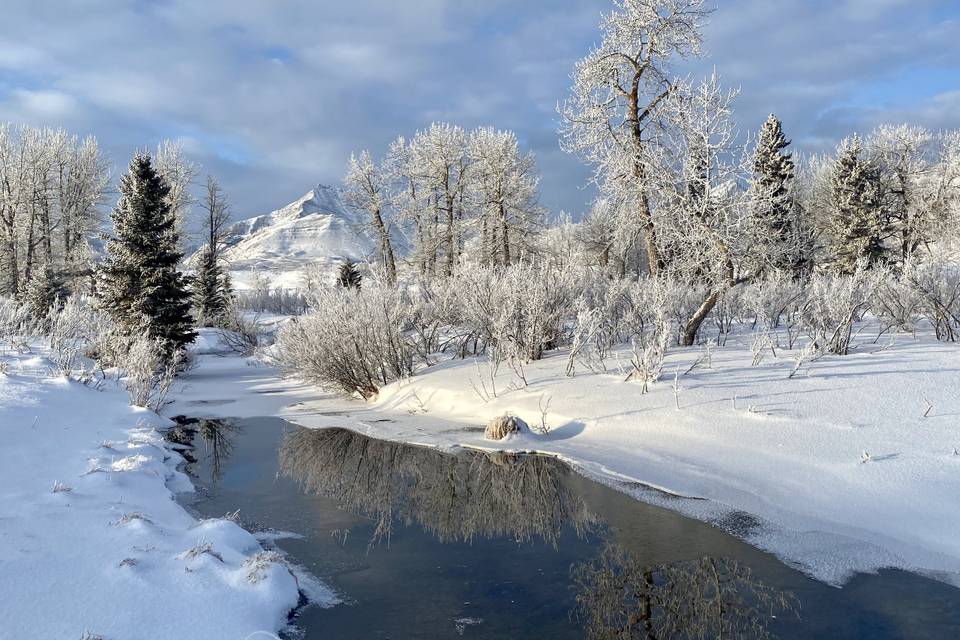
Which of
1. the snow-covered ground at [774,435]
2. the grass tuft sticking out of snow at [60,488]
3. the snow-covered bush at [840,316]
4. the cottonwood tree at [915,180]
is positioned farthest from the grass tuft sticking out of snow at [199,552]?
the cottonwood tree at [915,180]

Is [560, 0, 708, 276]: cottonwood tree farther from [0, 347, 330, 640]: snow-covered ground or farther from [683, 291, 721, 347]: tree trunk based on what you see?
[0, 347, 330, 640]: snow-covered ground

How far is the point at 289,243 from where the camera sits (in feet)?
380

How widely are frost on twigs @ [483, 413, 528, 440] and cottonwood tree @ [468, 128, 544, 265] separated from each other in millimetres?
19804

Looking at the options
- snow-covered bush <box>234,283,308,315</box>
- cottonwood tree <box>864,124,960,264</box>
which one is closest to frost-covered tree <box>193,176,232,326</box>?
snow-covered bush <box>234,283,308,315</box>

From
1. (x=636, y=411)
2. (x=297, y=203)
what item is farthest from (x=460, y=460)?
(x=297, y=203)

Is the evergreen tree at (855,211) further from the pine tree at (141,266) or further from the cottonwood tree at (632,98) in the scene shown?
the pine tree at (141,266)

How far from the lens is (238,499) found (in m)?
6.19

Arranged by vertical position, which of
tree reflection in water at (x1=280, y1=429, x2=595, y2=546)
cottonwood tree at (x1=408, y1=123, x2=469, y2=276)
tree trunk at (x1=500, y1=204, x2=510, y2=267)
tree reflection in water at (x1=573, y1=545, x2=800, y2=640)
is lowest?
tree reflection in water at (x1=573, y1=545, x2=800, y2=640)

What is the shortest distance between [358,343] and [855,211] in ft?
96.2

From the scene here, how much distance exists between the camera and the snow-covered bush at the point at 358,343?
11.7 m

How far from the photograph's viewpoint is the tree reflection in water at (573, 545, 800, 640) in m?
3.59

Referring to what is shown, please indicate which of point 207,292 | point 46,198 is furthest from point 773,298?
point 46,198

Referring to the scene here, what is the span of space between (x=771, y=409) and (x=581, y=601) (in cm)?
409

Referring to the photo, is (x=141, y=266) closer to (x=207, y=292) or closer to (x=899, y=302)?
(x=207, y=292)
